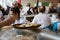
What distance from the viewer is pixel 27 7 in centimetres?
549

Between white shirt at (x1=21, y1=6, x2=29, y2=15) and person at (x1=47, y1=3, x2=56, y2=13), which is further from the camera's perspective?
white shirt at (x1=21, y1=6, x2=29, y2=15)

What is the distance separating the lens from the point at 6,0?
20.1ft

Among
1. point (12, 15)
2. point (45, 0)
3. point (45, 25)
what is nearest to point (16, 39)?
point (12, 15)

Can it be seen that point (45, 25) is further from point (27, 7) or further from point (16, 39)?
point (27, 7)

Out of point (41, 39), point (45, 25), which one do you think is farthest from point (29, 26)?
point (45, 25)

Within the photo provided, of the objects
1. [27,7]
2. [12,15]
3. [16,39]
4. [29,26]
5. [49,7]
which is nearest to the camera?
[16,39]

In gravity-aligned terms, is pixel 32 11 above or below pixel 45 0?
below

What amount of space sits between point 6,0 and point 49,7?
6.79 feet

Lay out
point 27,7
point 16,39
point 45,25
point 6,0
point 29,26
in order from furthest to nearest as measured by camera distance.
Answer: point 6,0 → point 27,7 → point 45,25 → point 29,26 → point 16,39

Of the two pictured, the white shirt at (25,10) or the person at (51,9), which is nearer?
the person at (51,9)

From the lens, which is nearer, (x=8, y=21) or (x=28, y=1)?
(x=8, y=21)

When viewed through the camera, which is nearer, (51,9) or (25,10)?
(51,9)

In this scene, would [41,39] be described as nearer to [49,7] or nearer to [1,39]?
[1,39]

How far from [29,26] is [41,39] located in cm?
60
